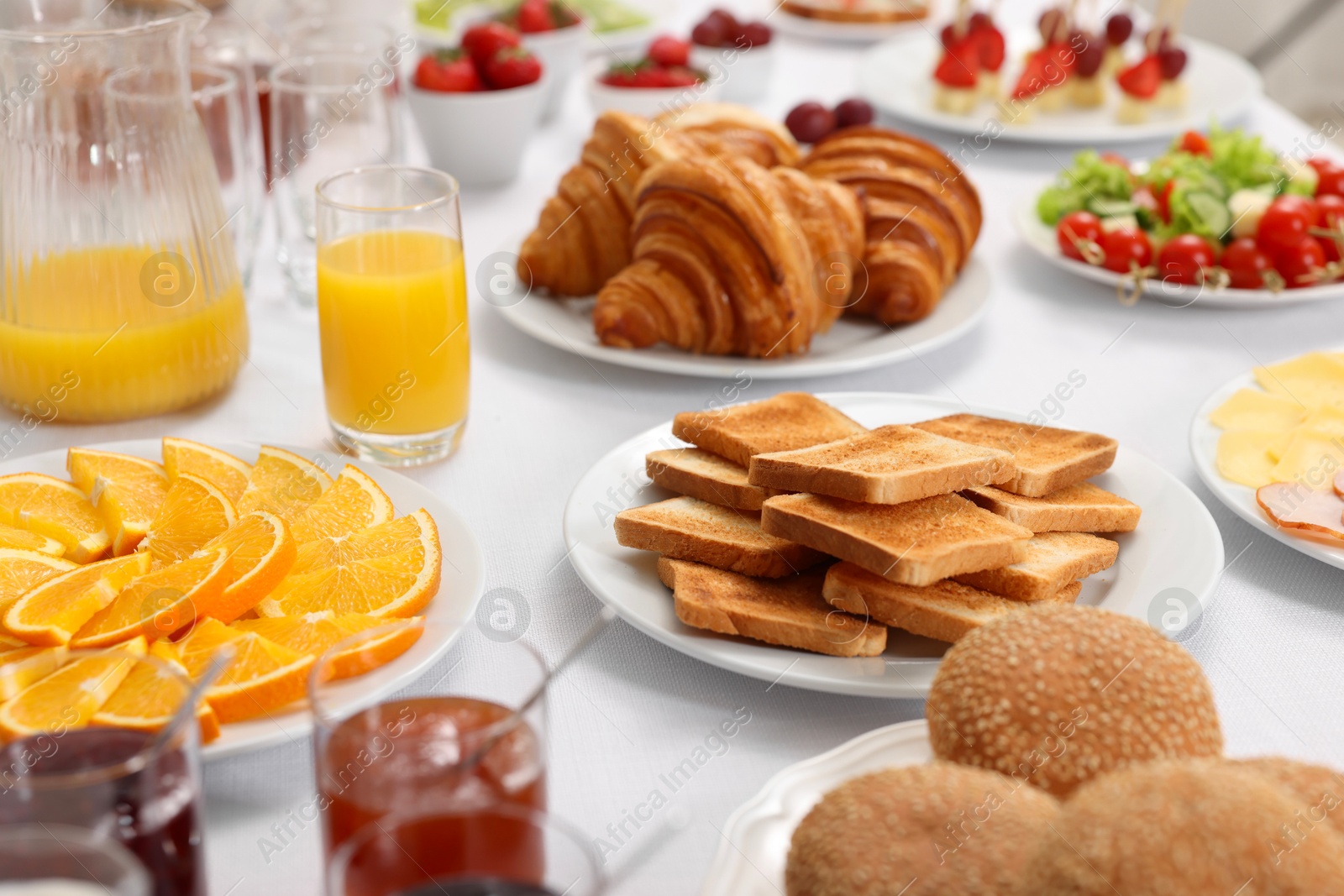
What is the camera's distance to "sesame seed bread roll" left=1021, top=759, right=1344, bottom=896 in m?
0.60

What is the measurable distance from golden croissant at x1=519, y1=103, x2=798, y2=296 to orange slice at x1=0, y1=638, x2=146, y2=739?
1.02 meters

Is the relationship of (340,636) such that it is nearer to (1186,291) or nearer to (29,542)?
(29,542)

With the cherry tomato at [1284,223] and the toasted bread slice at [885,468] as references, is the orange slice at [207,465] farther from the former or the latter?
the cherry tomato at [1284,223]

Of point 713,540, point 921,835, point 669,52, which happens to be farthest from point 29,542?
point 669,52

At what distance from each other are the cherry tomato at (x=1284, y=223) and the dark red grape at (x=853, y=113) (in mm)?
660

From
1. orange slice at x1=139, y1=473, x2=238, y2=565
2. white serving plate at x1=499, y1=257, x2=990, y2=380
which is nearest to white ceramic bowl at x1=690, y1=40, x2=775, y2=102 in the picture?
white serving plate at x1=499, y1=257, x2=990, y2=380

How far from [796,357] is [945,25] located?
4.30 feet

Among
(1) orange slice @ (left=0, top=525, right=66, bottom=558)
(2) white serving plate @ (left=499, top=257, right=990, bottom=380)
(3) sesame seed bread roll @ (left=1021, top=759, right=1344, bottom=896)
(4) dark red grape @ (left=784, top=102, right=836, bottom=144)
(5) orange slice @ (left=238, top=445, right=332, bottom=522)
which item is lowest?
(2) white serving plate @ (left=499, top=257, right=990, bottom=380)

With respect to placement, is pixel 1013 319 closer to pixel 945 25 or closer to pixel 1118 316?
pixel 1118 316

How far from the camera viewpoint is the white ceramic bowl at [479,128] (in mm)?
2066

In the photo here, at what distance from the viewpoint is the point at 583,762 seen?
95 cm

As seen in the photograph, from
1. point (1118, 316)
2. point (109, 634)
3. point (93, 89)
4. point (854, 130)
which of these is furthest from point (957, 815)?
point (854, 130)

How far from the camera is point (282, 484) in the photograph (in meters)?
1.21

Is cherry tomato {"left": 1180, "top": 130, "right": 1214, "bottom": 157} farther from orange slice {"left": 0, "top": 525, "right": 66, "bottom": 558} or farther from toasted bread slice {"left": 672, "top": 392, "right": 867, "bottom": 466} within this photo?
orange slice {"left": 0, "top": 525, "right": 66, "bottom": 558}
